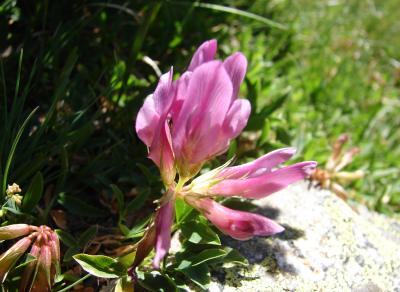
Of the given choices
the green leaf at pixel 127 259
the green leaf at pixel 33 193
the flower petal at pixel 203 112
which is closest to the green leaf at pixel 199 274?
the green leaf at pixel 127 259

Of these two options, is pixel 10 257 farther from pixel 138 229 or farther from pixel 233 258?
pixel 233 258

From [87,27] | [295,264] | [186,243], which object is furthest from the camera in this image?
[87,27]

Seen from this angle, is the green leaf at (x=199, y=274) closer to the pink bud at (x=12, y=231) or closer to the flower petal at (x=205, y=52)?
the pink bud at (x=12, y=231)

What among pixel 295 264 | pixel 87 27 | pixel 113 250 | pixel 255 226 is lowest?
pixel 295 264

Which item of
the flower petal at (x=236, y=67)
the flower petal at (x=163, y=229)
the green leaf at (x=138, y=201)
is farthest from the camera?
the green leaf at (x=138, y=201)

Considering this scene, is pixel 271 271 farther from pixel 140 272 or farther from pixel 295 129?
pixel 295 129

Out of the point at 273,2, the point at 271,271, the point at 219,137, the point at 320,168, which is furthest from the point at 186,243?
the point at 273,2
